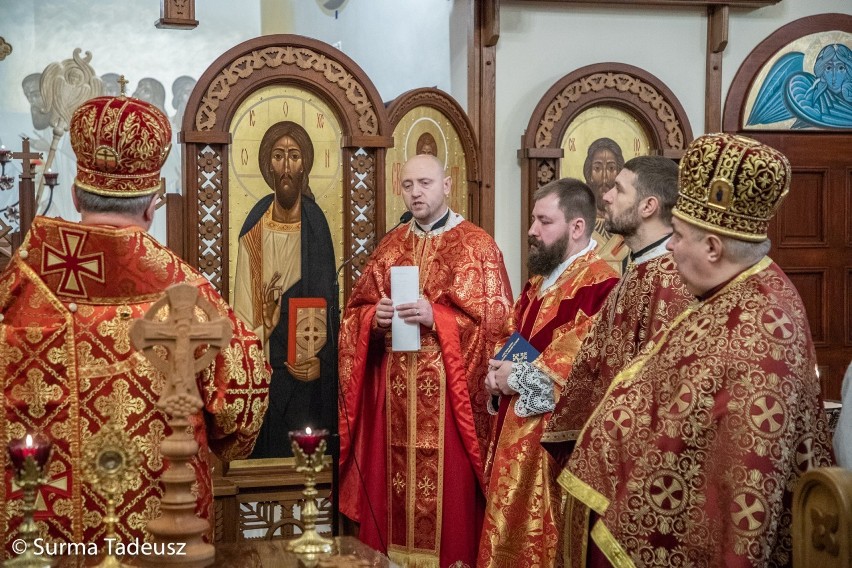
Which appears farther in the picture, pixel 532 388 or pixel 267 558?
pixel 532 388

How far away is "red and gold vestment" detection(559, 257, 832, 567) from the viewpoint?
2.68 meters

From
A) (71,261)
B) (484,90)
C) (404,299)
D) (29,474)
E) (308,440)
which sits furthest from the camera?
(484,90)

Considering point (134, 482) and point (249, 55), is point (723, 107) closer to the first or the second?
point (249, 55)

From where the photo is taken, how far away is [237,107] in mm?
5352

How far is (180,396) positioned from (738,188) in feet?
4.82

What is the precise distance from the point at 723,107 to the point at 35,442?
5379 mm

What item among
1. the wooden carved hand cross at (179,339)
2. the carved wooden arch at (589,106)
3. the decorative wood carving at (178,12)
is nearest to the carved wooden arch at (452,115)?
the carved wooden arch at (589,106)

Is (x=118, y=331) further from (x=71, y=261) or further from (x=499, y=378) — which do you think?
(x=499, y=378)

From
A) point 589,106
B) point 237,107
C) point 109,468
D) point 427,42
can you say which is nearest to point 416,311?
point 237,107

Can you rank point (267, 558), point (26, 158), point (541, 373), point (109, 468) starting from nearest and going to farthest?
point (109, 468)
point (267, 558)
point (541, 373)
point (26, 158)

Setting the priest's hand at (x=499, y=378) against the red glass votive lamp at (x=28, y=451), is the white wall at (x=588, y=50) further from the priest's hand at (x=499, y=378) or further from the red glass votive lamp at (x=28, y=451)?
the red glass votive lamp at (x=28, y=451)

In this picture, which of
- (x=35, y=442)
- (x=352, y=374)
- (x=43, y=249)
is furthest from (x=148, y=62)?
(x=35, y=442)

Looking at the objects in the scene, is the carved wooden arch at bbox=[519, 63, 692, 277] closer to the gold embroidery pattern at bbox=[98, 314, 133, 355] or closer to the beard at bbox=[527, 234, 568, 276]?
the beard at bbox=[527, 234, 568, 276]

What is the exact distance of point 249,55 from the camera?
535cm
